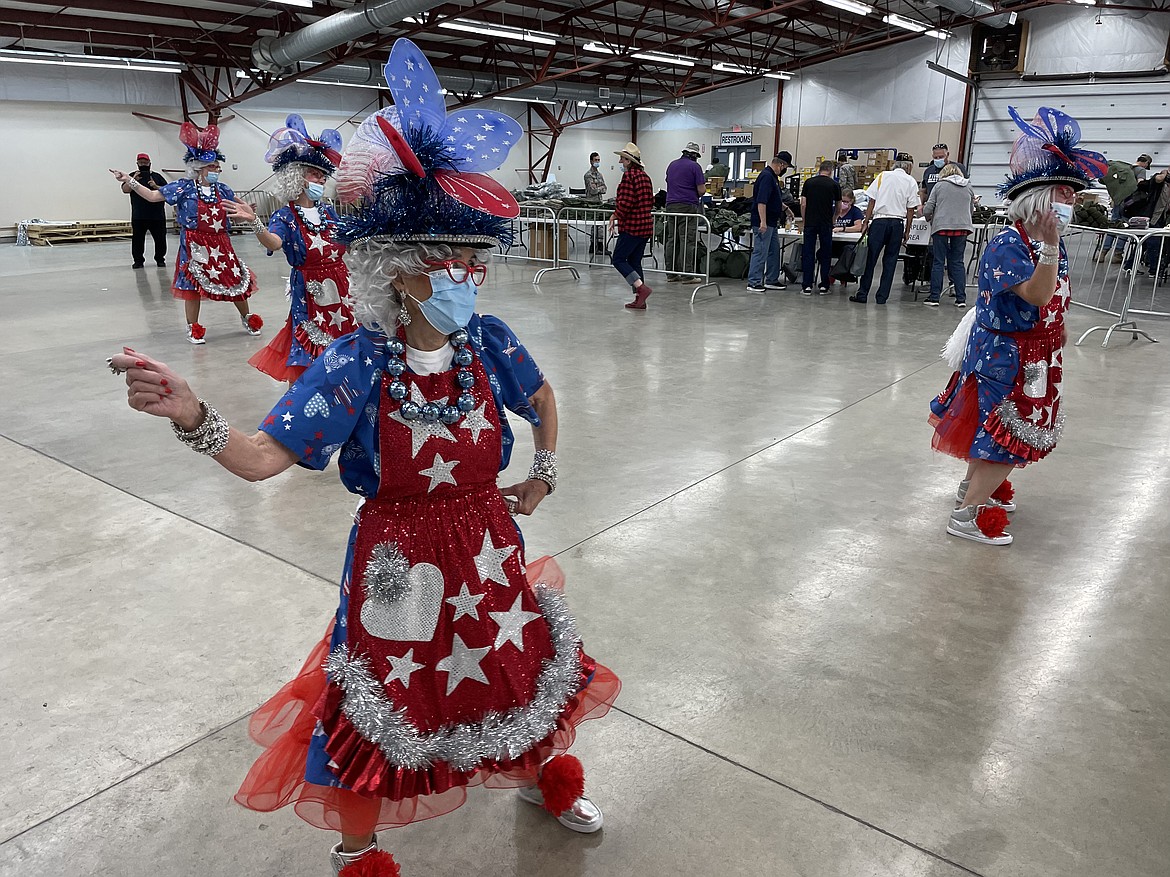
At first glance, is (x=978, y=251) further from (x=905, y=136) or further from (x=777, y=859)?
(x=777, y=859)

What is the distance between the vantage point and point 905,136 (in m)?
19.6

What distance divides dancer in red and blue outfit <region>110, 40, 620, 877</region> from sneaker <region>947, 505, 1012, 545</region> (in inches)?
95.9

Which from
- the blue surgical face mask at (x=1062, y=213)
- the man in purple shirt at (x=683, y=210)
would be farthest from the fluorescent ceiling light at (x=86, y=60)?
the blue surgical face mask at (x=1062, y=213)

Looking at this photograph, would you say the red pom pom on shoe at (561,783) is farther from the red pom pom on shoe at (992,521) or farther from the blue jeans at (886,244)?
the blue jeans at (886,244)

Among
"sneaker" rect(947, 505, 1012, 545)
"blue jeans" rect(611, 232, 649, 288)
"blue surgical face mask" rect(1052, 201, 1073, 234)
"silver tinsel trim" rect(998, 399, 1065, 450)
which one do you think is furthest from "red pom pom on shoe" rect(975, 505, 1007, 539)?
"blue jeans" rect(611, 232, 649, 288)

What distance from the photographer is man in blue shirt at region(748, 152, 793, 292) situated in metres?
9.71

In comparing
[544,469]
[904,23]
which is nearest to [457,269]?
[544,469]

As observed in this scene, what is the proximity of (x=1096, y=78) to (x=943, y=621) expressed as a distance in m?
17.8

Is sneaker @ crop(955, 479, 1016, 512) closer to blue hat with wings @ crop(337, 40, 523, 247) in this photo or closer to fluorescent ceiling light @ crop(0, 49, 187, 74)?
blue hat with wings @ crop(337, 40, 523, 247)

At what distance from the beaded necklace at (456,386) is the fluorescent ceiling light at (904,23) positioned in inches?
616

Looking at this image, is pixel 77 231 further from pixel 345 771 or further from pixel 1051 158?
pixel 345 771

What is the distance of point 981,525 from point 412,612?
275cm

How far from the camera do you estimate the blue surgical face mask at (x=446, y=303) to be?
60.6 inches

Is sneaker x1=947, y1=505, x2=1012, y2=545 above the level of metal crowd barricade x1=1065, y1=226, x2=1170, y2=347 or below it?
below
